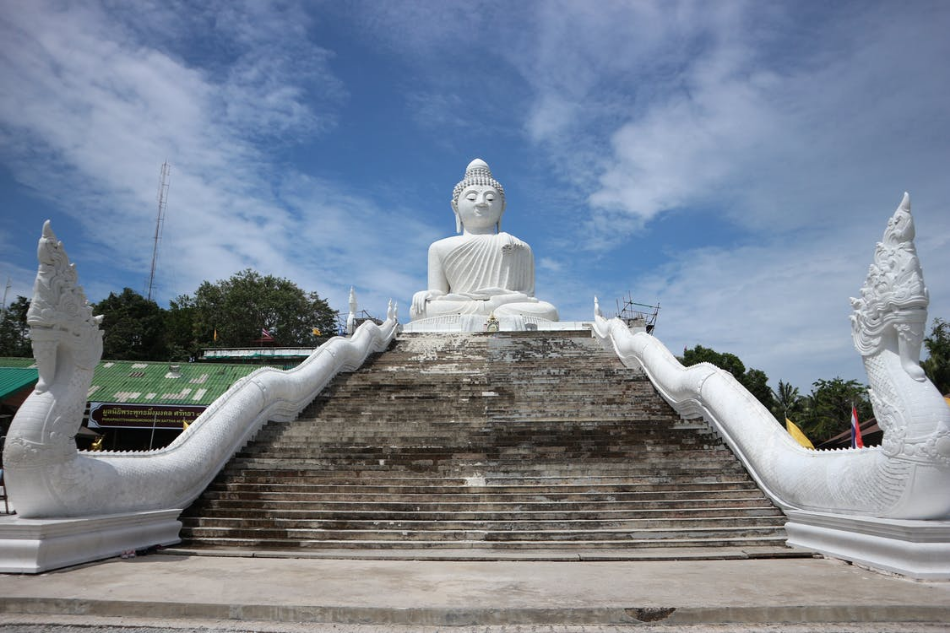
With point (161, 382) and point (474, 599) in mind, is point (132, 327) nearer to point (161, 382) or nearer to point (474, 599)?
point (161, 382)

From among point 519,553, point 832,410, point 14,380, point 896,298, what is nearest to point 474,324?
point 14,380

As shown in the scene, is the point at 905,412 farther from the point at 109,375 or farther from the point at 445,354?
the point at 109,375

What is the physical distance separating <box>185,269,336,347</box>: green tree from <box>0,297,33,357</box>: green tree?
8.98 meters

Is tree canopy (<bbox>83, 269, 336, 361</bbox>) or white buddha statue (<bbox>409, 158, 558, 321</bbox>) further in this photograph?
tree canopy (<bbox>83, 269, 336, 361</bbox>)

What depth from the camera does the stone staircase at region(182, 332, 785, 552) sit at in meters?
7.35

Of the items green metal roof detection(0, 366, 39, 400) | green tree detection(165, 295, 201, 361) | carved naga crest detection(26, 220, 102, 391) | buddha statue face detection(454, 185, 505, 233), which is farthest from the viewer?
green tree detection(165, 295, 201, 361)

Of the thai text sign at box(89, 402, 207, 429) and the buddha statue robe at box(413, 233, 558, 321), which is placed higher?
the buddha statue robe at box(413, 233, 558, 321)

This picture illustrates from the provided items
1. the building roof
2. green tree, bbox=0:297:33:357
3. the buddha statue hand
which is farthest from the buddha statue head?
green tree, bbox=0:297:33:357

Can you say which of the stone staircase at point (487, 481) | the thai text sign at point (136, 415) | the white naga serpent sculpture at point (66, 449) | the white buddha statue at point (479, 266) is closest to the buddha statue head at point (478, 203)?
the white buddha statue at point (479, 266)

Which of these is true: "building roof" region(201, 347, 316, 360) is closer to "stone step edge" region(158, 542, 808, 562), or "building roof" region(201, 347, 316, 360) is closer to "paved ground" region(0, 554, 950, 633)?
"stone step edge" region(158, 542, 808, 562)

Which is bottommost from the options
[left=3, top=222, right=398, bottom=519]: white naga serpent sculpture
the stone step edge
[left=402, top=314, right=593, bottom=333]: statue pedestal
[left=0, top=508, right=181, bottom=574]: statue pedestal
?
the stone step edge

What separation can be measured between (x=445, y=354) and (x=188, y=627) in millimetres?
11461

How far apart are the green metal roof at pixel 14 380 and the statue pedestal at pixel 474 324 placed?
9740 millimetres

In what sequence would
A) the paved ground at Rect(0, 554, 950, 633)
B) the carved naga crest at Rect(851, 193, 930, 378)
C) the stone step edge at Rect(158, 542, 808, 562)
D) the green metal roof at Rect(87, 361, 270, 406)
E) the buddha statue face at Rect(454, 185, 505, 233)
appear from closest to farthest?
the paved ground at Rect(0, 554, 950, 633) < the carved naga crest at Rect(851, 193, 930, 378) < the stone step edge at Rect(158, 542, 808, 562) < the green metal roof at Rect(87, 361, 270, 406) < the buddha statue face at Rect(454, 185, 505, 233)
